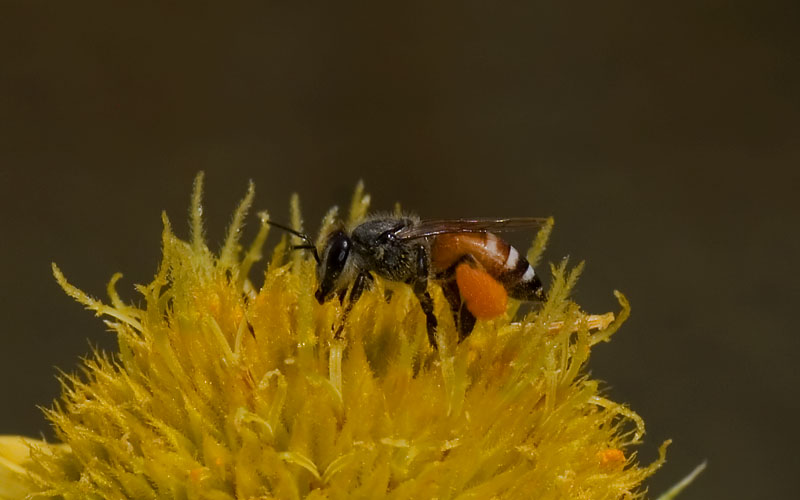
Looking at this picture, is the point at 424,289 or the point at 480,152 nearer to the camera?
the point at 424,289

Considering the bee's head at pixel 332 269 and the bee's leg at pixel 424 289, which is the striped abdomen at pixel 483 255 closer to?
the bee's leg at pixel 424 289

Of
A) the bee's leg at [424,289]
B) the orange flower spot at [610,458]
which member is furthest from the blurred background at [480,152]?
the bee's leg at [424,289]

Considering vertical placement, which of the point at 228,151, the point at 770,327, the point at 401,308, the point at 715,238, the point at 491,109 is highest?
the point at 491,109

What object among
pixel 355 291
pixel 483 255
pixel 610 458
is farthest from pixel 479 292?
pixel 610 458

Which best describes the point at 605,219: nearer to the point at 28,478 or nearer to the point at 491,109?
the point at 491,109

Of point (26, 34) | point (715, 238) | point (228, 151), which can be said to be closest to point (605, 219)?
point (715, 238)

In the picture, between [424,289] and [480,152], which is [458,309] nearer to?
[424,289]

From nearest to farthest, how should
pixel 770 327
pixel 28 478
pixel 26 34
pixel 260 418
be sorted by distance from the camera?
1. pixel 260 418
2. pixel 28 478
3. pixel 26 34
4. pixel 770 327
